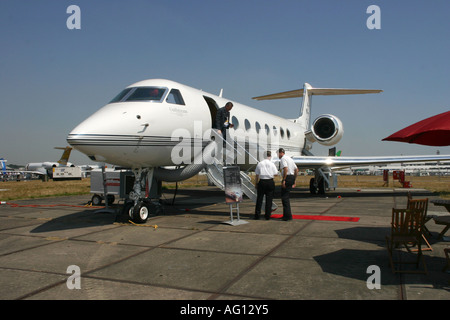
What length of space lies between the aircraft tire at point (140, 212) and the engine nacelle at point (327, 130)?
12.9 metres

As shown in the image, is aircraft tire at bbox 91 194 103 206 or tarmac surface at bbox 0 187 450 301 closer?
tarmac surface at bbox 0 187 450 301

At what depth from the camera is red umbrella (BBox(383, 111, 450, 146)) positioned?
4.07m

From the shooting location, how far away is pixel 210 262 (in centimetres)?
495

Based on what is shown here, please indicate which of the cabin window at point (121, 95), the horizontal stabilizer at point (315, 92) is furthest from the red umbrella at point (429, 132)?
the horizontal stabilizer at point (315, 92)

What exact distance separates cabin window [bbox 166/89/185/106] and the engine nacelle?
11628 millimetres

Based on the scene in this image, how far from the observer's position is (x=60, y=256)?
539 cm

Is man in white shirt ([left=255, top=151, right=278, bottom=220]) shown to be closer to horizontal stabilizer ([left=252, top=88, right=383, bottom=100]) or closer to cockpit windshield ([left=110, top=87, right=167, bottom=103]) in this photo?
cockpit windshield ([left=110, top=87, right=167, bottom=103])

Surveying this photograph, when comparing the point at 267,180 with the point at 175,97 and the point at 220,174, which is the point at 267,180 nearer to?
the point at 220,174

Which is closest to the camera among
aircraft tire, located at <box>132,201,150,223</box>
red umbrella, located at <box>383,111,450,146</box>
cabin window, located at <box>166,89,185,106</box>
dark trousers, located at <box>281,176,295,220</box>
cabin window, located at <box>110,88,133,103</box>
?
red umbrella, located at <box>383,111,450,146</box>

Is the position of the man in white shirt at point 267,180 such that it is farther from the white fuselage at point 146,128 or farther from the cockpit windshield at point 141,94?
the cockpit windshield at point 141,94

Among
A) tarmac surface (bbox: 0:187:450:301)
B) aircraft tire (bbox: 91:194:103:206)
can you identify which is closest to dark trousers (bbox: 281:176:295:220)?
tarmac surface (bbox: 0:187:450:301)
